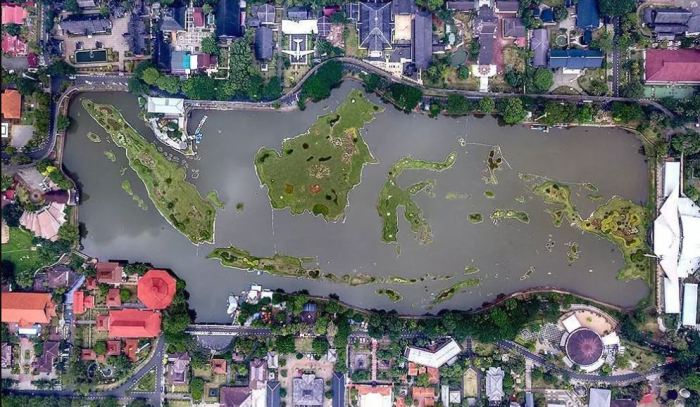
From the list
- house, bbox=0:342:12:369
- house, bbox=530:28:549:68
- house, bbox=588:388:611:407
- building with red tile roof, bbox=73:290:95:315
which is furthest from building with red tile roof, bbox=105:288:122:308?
house, bbox=588:388:611:407

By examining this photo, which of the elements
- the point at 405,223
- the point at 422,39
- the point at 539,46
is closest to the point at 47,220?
the point at 405,223

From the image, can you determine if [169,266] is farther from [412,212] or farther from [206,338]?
[412,212]

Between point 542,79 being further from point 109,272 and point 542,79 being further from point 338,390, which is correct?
point 109,272

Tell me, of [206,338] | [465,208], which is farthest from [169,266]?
[465,208]

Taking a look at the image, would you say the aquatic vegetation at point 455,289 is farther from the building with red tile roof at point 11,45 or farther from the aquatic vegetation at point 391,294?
the building with red tile roof at point 11,45

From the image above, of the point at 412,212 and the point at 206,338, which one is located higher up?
the point at 412,212

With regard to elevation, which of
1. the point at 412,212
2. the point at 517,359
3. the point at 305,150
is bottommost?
the point at 517,359
